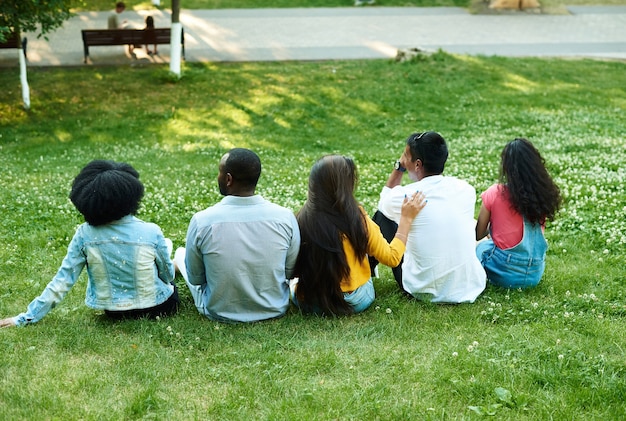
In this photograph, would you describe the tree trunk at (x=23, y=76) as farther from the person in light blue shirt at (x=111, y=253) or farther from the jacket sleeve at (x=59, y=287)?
the jacket sleeve at (x=59, y=287)

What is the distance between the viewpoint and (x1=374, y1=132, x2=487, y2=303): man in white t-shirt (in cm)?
586

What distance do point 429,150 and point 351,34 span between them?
1754 cm

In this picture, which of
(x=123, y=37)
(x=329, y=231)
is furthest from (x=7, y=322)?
(x=123, y=37)

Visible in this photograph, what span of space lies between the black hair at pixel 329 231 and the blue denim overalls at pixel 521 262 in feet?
4.38

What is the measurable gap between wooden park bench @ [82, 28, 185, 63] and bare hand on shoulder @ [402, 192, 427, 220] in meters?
15.4

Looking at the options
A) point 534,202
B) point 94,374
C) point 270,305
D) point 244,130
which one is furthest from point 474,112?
point 94,374

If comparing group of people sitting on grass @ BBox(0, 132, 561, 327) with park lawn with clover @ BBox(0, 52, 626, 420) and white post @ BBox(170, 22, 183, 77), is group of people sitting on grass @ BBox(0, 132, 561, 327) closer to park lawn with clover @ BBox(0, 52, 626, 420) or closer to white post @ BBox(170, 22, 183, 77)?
park lawn with clover @ BBox(0, 52, 626, 420)

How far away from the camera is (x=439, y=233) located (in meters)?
5.85

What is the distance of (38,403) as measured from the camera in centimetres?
418

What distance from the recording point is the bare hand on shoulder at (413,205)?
580 centimetres

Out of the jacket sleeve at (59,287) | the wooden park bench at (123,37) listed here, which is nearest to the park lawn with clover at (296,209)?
the jacket sleeve at (59,287)

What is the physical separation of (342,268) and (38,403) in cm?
242

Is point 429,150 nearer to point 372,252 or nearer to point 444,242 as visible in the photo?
point 444,242

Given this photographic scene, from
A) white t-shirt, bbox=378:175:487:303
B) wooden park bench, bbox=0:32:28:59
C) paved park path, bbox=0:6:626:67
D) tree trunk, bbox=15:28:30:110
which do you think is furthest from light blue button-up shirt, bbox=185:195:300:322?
paved park path, bbox=0:6:626:67
